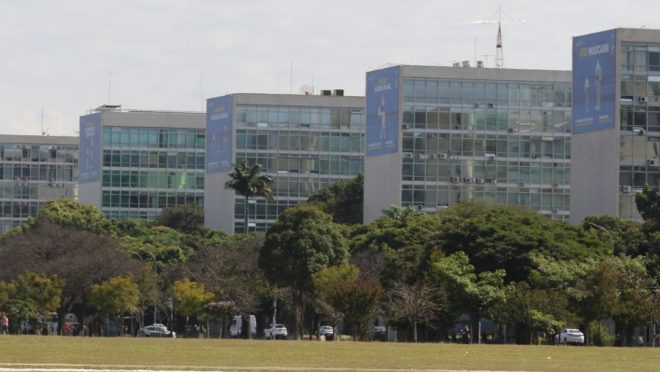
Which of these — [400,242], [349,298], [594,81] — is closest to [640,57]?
[594,81]

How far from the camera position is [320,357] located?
66.3 meters

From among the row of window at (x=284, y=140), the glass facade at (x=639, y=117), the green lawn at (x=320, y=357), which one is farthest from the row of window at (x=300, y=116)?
the green lawn at (x=320, y=357)

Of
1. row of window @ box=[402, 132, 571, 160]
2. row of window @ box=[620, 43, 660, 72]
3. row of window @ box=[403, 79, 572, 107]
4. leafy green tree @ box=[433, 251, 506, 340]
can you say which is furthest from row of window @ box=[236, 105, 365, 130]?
leafy green tree @ box=[433, 251, 506, 340]

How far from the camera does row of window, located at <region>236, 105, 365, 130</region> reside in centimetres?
18488

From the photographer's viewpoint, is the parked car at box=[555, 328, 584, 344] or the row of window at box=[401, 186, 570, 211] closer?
the parked car at box=[555, 328, 584, 344]

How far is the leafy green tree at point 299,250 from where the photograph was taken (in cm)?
10975

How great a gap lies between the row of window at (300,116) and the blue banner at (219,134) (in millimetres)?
1539

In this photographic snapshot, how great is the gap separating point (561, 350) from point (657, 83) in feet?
185

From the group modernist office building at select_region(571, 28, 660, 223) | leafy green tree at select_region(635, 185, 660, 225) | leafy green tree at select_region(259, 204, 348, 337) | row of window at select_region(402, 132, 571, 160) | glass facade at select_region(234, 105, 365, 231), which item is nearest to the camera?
leafy green tree at select_region(259, 204, 348, 337)

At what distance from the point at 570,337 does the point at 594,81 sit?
1182 inches

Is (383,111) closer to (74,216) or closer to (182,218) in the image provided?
(74,216)

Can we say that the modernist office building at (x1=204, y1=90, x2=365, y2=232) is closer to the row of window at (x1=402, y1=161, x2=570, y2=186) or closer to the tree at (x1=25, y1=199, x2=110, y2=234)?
the tree at (x1=25, y1=199, x2=110, y2=234)

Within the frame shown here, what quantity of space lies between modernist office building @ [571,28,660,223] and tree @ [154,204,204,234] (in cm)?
6910

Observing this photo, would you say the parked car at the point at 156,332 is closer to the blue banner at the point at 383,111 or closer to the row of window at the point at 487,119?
the blue banner at the point at 383,111
